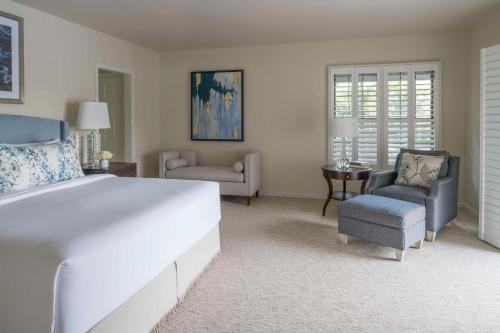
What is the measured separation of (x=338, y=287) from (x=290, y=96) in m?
3.83

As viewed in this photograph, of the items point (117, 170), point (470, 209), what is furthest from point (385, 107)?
point (117, 170)

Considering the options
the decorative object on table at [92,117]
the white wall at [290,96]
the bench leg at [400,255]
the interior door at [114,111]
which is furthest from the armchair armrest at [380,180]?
the interior door at [114,111]

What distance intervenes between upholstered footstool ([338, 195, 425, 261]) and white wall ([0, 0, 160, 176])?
137 inches

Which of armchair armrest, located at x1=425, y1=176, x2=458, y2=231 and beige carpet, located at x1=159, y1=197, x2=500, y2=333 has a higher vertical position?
armchair armrest, located at x1=425, y1=176, x2=458, y2=231

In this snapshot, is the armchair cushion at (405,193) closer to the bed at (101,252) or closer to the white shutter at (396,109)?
the white shutter at (396,109)

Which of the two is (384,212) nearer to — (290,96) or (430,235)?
(430,235)

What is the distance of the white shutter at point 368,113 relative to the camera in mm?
5602

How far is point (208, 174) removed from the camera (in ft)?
18.3

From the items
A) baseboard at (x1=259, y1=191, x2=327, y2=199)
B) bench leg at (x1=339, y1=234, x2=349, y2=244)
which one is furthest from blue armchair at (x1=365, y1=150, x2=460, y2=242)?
baseboard at (x1=259, y1=191, x2=327, y2=199)

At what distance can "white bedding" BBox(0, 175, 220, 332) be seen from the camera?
151cm

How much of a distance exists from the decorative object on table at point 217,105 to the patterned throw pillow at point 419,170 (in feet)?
9.04

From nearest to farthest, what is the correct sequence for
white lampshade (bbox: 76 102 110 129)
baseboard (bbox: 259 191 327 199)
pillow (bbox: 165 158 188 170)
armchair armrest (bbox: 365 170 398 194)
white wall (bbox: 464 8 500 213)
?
armchair armrest (bbox: 365 170 398 194), white lampshade (bbox: 76 102 110 129), white wall (bbox: 464 8 500 213), pillow (bbox: 165 158 188 170), baseboard (bbox: 259 191 327 199)

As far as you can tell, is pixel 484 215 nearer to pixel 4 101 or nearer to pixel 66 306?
pixel 66 306

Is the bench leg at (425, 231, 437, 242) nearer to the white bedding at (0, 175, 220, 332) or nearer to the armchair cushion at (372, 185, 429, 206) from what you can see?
the armchair cushion at (372, 185, 429, 206)
